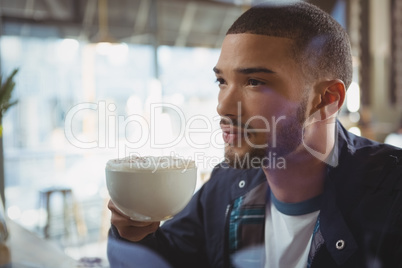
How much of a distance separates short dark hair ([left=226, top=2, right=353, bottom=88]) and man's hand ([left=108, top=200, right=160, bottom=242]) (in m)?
0.59

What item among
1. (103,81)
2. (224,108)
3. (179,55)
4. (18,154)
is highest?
(179,55)

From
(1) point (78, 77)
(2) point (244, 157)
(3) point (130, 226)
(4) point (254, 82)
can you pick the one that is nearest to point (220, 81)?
(4) point (254, 82)

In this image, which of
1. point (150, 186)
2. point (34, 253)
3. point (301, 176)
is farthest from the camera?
point (34, 253)

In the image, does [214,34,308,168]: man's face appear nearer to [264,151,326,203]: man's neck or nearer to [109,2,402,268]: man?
[109,2,402,268]: man

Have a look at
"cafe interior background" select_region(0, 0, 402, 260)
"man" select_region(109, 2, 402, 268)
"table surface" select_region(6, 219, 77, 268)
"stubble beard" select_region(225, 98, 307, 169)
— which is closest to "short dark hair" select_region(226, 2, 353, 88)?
"man" select_region(109, 2, 402, 268)

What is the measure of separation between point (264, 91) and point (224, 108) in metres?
0.13

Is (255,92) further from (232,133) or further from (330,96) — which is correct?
(330,96)

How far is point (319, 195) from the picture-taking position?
1250 millimetres

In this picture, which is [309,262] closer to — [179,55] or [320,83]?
[320,83]

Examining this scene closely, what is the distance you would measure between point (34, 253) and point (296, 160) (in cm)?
93

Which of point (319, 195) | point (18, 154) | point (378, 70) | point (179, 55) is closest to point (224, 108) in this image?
point (319, 195)

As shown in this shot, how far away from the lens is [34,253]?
1366 mm

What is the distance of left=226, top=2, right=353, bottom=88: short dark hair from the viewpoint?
1.11m

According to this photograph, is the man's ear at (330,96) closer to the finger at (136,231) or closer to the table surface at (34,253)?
the finger at (136,231)
